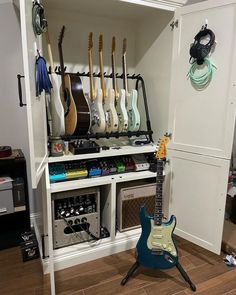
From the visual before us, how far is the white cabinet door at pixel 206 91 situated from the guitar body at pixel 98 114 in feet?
1.83

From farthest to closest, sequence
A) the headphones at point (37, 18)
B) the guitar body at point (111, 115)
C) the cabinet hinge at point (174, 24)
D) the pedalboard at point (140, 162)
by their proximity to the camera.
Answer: the pedalboard at point (140, 162)
the guitar body at point (111, 115)
the cabinet hinge at point (174, 24)
the headphones at point (37, 18)

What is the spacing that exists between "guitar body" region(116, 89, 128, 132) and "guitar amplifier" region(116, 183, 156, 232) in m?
0.47

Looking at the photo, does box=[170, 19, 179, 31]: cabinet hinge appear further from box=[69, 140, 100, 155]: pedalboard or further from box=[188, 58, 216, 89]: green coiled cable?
box=[69, 140, 100, 155]: pedalboard

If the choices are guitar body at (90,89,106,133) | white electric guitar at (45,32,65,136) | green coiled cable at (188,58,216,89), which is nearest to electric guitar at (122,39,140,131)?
guitar body at (90,89,106,133)

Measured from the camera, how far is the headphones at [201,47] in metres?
1.57

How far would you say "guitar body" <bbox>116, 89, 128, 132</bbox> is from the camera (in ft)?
6.22

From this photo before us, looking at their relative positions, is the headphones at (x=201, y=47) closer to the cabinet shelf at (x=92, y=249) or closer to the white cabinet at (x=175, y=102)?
the white cabinet at (x=175, y=102)

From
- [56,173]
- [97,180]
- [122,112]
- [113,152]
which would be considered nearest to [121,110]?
[122,112]

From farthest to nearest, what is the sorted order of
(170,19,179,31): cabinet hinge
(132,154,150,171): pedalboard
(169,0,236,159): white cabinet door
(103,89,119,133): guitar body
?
1. (132,154,150,171): pedalboard
2. (103,89,119,133): guitar body
3. (170,19,179,31): cabinet hinge
4. (169,0,236,159): white cabinet door

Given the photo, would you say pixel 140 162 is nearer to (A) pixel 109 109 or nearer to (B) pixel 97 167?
(B) pixel 97 167

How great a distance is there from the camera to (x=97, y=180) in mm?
1748

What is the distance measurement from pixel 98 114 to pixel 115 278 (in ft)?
3.94

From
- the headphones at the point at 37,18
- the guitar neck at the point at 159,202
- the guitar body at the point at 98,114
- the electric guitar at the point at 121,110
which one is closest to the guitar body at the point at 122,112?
the electric guitar at the point at 121,110

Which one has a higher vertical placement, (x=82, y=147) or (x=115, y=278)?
(x=82, y=147)
